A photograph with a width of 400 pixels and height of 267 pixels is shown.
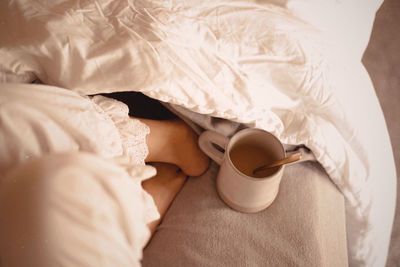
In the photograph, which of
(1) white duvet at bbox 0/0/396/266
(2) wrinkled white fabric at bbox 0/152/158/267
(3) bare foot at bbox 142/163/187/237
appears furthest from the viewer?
(3) bare foot at bbox 142/163/187/237

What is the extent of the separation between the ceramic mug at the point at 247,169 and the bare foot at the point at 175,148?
0.19ft

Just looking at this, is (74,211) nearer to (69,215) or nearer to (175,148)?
(69,215)

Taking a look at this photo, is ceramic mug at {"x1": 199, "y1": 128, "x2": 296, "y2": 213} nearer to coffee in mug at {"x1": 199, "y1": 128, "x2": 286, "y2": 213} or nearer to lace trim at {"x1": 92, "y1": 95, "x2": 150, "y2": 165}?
coffee in mug at {"x1": 199, "y1": 128, "x2": 286, "y2": 213}

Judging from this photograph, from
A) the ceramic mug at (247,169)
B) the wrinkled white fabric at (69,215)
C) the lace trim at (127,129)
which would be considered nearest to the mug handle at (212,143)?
the ceramic mug at (247,169)

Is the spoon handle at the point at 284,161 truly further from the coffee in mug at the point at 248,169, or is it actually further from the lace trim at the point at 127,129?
the lace trim at the point at 127,129

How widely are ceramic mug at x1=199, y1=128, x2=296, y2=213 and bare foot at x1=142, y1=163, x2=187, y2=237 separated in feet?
0.35

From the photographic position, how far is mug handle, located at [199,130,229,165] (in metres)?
0.53

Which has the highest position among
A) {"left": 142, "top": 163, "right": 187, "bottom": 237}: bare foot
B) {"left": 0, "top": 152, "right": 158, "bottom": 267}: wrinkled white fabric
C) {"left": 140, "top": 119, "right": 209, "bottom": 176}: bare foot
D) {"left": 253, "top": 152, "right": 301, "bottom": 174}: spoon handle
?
{"left": 0, "top": 152, "right": 158, "bottom": 267}: wrinkled white fabric

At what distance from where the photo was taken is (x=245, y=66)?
0.54m

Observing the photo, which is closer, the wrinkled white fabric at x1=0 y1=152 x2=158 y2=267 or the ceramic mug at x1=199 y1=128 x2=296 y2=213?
the wrinkled white fabric at x1=0 y1=152 x2=158 y2=267

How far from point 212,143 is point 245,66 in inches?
6.4

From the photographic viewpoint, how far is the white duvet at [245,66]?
439 mm

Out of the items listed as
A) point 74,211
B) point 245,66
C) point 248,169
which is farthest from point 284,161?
point 74,211

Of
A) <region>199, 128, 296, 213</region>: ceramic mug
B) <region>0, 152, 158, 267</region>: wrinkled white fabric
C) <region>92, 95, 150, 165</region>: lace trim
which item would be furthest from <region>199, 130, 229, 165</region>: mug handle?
<region>0, 152, 158, 267</region>: wrinkled white fabric
